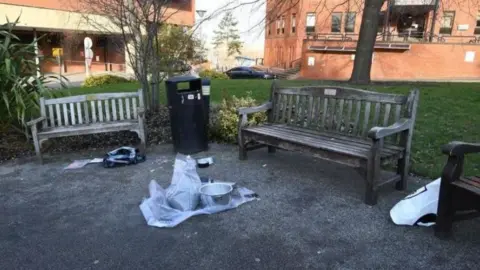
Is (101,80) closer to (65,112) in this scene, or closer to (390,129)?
(65,112)

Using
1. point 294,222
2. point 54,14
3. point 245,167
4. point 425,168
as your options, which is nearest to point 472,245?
point 294,222

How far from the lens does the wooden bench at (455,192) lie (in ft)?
8.98

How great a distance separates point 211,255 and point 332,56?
27.7 metres

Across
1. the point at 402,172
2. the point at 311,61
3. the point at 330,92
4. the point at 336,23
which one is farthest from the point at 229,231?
the point at 336,23

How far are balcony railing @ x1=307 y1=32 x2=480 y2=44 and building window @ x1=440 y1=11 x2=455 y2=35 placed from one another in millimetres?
1613

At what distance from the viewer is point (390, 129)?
3490mm

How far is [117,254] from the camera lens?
110 inches

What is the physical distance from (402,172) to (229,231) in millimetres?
1939

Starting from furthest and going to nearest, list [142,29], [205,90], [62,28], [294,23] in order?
1. [294,23]
2. [62,28]
3. [142,29]
4. [205,90]

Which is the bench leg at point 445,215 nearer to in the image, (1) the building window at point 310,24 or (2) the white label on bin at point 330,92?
(2) the white label on bin at point 330,92

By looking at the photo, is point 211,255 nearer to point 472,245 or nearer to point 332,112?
point 472,245

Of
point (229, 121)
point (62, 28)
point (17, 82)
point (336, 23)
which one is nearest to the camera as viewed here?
point (17, 82)

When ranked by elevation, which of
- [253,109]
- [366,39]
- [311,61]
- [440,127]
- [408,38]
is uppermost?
[408,38]

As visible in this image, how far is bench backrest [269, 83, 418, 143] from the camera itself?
3.98 meters
